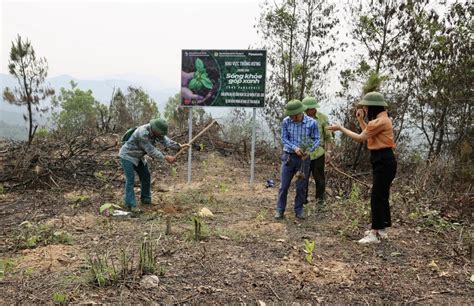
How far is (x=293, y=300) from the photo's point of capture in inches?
123

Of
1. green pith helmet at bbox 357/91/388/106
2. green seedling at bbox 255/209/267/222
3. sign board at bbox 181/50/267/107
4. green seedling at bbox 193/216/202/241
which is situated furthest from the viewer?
sign board at bbox 181/50/267/107

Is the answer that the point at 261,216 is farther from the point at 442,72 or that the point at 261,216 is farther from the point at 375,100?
the point at 442,72

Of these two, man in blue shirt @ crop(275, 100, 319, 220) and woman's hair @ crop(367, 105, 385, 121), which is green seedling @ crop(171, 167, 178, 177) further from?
woman's hair @ crop(367, 105, 385, 121)

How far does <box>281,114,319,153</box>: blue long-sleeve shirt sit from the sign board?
7.03 ft

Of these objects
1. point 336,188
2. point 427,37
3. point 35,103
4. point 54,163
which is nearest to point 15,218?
point 54,163

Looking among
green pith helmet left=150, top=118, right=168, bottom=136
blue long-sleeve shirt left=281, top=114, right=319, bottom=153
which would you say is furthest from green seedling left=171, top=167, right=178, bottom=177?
blue long-sleeve shirt left=281, top=114, right=319, bottom=153

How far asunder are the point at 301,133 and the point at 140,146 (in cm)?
227

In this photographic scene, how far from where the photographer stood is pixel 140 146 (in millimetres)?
5684

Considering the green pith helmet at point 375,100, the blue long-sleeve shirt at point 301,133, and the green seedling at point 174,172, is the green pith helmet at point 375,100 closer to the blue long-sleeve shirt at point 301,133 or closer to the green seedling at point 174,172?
the blue long-sleeve shirt at point 301,133

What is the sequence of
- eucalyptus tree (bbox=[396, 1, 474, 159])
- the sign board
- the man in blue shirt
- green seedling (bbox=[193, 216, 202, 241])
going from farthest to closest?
eucalyptus tree (bbox=[396, 1, 474, 159])
the sign board
the man in blue shirt
green seedling (bbox=[193, 216, 202, 241])

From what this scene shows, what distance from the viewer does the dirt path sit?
314 centimetres

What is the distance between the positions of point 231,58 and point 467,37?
928 centimetres

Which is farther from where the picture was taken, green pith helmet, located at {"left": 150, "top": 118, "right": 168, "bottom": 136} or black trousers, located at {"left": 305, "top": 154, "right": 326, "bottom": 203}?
black trousers, located at {"left": 305, "top": 154, "right": 326, "bottom": 203}

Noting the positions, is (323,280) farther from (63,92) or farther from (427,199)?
(63,92)
